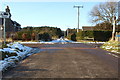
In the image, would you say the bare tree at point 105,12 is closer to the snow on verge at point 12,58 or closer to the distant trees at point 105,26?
the distant trees at point 105,26

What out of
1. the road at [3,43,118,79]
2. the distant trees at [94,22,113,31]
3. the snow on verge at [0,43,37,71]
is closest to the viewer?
the road at [3,43,118,79]

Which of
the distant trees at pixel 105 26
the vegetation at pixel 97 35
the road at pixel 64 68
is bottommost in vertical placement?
the road at pixel 64 68

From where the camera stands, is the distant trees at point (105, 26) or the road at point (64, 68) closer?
the road at point (64, 68)

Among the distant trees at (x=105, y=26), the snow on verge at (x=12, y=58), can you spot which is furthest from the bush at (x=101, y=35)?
the snow on verge at (x=12, y=58)

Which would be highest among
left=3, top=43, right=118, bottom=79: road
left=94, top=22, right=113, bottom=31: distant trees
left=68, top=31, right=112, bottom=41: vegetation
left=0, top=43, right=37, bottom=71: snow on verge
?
left=94, top=22, right=113, bottom=31: distant trees

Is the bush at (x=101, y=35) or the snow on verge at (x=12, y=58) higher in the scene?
the bush at (x=101, y=35)

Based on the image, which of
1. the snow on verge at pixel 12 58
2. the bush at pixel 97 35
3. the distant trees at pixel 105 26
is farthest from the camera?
the distant trees at pixel 105 26

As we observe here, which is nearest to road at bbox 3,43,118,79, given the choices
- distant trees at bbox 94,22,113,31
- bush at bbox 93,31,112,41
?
bush at bbox 93,31,112,41

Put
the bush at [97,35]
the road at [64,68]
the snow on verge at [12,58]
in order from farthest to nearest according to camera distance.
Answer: the bush at [97,35] → the snow on verge at [12,58] → the road at [64,68]

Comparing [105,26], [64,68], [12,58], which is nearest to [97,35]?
[105,26]

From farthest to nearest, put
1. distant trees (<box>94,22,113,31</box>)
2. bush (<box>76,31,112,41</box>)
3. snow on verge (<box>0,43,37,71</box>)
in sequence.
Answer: distant trees (<box>94,22,113,31</box>) → bush (<box>76,31,112,41</box>) → snow on verge (<box>0,43,37,71</box>)

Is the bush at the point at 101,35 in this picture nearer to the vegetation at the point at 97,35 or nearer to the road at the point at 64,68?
the vegetation at the point at 97,35

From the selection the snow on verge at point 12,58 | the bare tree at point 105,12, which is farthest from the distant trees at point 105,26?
the snow on verge at point 12,58

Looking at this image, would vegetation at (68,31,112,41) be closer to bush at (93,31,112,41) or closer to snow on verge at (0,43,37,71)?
bush at (93,31,112,41)
